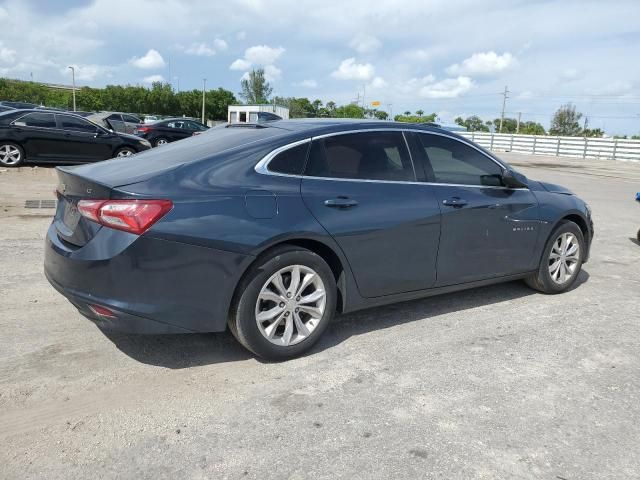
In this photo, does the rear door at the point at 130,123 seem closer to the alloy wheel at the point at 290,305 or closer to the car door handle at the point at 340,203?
the car door handle at the point at 340,203

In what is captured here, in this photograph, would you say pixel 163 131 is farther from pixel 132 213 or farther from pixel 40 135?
pixel 132 213

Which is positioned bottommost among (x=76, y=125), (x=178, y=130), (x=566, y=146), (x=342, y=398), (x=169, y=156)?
(x=342, y=398)

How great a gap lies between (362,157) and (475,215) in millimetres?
1126

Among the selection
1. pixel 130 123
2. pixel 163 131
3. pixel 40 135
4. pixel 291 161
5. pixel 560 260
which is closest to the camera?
pixel 291 161

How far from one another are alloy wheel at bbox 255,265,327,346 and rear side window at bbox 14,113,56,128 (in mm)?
11797

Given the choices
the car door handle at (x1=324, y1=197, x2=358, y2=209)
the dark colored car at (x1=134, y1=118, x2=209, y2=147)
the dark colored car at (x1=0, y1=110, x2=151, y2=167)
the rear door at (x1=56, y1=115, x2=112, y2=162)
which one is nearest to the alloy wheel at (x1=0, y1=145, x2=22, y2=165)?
the dark colored car at (x1=0, y1=110, x2=151, y2=167)

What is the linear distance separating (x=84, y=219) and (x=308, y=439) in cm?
183

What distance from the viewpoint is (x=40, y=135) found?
13148 mm

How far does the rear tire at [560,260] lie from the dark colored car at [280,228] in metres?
0.48

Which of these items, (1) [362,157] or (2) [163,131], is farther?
(2) [163,131]

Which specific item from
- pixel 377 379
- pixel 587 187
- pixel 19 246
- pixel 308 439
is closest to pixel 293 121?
pixel 377 379

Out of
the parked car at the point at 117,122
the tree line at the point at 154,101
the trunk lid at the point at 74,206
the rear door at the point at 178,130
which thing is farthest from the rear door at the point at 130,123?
the tree line at the point at 154,101

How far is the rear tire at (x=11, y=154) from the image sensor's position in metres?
12.9

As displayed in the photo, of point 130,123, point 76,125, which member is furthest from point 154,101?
A: point 76,125
